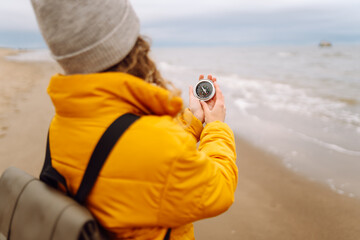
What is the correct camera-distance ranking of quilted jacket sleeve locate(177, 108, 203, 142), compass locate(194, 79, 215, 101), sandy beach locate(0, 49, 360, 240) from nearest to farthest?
quilted jacket sleeve locate(177, 108, 203, 142) → compass locate(194, 79, 215, 101) → sandy beach locate(0, 49, 360, 240)

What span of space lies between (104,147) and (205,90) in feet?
3.15

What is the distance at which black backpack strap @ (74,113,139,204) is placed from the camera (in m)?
0.93

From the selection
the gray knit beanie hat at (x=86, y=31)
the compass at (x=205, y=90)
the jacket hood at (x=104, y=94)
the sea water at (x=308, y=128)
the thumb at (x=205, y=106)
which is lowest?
the sea water at (x=308, y=128)

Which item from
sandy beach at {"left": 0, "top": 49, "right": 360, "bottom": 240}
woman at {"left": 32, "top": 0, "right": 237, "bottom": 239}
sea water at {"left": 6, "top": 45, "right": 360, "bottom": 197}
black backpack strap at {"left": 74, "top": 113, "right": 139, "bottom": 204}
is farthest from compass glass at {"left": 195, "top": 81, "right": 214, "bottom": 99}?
sandy beach at {"left": 0, "top": 49, "right": 360, "bottom": 240}

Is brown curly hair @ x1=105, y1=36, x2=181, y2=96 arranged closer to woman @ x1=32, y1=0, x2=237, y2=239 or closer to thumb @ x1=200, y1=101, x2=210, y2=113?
woman @ x1=32, y1=0, x2=237, y2=239

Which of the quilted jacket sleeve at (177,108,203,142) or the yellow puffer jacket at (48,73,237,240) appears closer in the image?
the yellow puffer jacket at (48,73,237,240)

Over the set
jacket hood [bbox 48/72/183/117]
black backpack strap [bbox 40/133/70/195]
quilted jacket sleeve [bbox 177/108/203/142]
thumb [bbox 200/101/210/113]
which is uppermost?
jacket hood [bbox 48/72/183/117]

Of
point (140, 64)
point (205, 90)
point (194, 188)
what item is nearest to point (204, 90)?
point (205, 90)

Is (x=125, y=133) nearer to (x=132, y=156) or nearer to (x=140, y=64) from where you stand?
(x=132, y=156)

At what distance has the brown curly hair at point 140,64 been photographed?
41.1 inches

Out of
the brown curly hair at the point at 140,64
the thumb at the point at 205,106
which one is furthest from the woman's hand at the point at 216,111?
the brown curly hair at the point at 140,64

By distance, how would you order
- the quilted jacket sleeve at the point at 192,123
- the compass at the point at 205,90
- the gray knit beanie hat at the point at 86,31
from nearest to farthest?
the gray knit beanie hat at the point at 86,31 → the quilted jacket sleeve at the point at 192,123 → the compass at the point at 205,90

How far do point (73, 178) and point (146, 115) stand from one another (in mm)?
376

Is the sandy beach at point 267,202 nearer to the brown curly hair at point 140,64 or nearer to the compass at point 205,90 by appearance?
the compass at point 205,90
